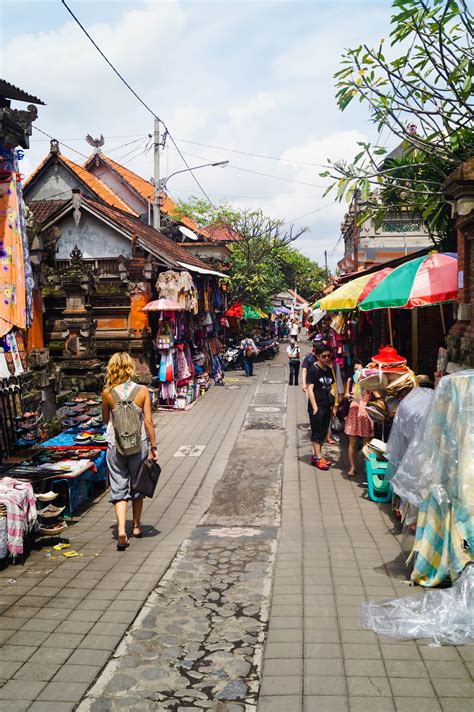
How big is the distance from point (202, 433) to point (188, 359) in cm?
493

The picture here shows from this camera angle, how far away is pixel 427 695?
3.77 m

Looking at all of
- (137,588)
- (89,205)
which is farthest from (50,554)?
(89,205)

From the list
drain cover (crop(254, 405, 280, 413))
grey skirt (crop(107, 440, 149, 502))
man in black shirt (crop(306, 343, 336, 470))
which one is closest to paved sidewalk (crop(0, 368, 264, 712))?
grey skirt (crop(107, 440, 149, 502))

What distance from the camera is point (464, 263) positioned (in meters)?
7.50

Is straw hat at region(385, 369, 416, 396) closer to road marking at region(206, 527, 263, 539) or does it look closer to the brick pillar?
the brick pillar

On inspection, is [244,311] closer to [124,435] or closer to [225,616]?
[124,435]

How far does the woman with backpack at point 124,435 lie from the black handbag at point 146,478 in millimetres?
51

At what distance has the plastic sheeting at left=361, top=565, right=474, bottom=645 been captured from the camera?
4.43m

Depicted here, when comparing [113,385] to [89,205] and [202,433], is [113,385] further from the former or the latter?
[89,205]

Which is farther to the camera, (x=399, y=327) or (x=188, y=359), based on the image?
(x=188, y=359)

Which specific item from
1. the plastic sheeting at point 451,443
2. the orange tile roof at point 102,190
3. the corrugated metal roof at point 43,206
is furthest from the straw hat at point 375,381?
the orange tile roof at point 102,190

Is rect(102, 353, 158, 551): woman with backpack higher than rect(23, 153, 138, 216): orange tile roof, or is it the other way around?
rect(23, 153, 138, 216): orange tile roof

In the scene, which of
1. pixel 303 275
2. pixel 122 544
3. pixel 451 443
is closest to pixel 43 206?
→ pixel 122 544

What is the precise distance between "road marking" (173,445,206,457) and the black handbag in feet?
14.7
